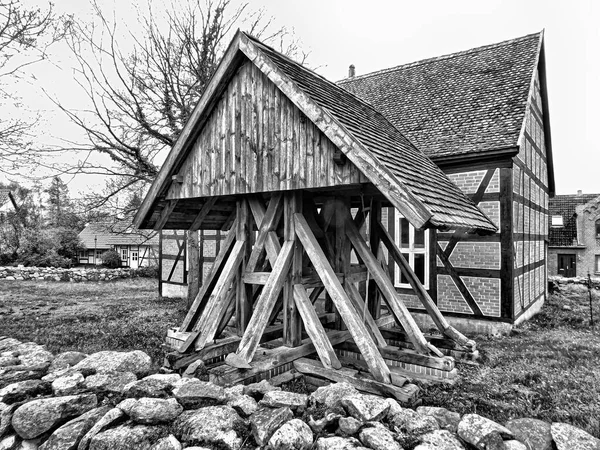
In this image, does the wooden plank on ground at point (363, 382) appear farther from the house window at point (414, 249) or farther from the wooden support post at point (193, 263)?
the wooden support post at point (193, 263)

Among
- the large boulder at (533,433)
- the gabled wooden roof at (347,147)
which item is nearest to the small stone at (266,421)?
the large boulder at (533,433)

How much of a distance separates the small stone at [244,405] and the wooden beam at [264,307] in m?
0.74

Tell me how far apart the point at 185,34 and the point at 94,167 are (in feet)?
16.3

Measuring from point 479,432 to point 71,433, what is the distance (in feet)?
11.7

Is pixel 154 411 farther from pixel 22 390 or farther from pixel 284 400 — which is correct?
pixel 22 390

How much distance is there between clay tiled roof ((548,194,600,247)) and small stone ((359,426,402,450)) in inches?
1259

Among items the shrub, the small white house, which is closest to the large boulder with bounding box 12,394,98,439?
the shrub

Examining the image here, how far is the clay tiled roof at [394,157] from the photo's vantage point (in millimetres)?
4290

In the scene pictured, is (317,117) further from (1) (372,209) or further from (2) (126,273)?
(2) (126,273)

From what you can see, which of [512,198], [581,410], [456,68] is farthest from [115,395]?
[456,68]

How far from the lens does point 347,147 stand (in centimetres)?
420

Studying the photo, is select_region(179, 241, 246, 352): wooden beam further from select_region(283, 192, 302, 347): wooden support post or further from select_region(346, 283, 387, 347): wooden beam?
select_region(346, 283, 387, 347): wooden beam

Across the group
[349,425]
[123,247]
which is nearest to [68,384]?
[349,425]

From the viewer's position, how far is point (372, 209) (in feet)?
20.4
